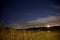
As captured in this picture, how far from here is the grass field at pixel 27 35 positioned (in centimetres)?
187

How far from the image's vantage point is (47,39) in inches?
74.2

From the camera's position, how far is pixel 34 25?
192 centimetres

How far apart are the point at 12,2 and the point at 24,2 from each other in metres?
0.15

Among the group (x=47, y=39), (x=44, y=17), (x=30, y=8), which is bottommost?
(x=47, y=39)

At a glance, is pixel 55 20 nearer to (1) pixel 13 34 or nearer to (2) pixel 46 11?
(2) pixel 46 11

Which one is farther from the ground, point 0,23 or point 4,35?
point 0,23

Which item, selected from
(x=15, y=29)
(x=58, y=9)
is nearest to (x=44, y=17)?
(x=58, y=9)

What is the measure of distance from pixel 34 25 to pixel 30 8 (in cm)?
22

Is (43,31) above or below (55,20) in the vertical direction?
below

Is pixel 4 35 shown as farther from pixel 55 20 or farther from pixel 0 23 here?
pixel 55 20

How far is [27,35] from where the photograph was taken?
1898 millimetres

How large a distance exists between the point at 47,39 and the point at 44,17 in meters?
0.27

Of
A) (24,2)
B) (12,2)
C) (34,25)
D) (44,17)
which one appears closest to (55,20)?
(44,17)

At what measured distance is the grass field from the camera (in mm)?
1873
